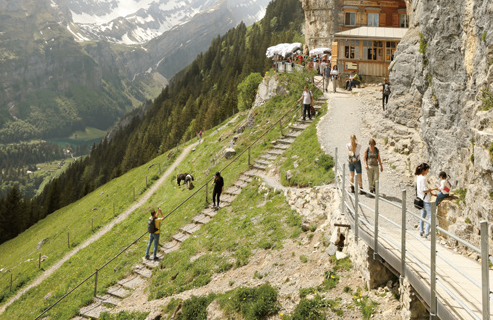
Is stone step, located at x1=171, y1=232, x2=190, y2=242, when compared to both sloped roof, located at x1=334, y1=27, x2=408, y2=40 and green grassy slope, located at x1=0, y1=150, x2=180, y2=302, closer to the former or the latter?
green grassy slope, located at x1=0, y1=150, x2=180, y2=302

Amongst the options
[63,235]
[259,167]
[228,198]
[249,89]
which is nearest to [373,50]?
[259,167]

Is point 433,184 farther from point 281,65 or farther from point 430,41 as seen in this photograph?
point 281,65

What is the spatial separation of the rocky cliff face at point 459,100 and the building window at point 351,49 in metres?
20.1

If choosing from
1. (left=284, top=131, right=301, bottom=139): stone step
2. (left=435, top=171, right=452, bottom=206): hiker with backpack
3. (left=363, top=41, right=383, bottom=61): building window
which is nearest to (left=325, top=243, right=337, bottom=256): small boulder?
(left=435, top=171, right=452, bottom=206): hiker with backpack

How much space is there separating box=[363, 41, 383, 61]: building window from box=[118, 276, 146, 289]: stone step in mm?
28815

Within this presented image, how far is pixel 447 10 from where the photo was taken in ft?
46.6

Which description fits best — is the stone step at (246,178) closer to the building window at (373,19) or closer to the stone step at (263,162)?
the stone step at (263,162)

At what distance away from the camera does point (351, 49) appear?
38125mm

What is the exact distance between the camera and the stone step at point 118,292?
18.6m

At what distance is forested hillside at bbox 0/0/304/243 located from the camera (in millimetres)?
83625

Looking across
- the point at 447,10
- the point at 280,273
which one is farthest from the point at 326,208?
the point at 447,10

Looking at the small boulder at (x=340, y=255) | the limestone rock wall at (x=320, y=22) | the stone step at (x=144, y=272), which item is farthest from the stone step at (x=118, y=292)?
the limestone rock wall at (x=320, y=22)

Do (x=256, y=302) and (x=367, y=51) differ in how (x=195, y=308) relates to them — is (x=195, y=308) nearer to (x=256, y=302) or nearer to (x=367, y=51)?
(x=256, y=302)

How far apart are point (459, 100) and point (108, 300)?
55.4ft
